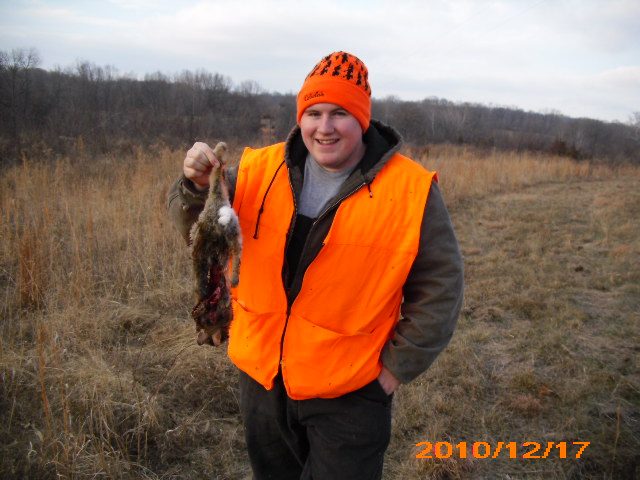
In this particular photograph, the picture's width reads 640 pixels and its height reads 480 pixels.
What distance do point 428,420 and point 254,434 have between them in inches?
75.1

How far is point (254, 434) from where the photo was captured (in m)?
2.03

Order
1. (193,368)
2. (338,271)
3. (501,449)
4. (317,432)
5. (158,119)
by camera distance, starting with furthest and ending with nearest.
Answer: (158,119) → (193,368) → (501,449) → (317,432) → (338,271)

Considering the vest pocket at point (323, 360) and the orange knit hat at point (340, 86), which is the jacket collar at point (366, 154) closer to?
the orange knit hat at point (340, 86)

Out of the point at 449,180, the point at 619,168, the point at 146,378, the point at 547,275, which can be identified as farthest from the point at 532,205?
the point at 619,168

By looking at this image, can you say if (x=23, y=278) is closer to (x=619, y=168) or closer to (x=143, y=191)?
(x=143, y=191)

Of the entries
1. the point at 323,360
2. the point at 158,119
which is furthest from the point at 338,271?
the point at 158,119

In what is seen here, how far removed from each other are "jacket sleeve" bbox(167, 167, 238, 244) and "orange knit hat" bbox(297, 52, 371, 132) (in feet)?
1.81

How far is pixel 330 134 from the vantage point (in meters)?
1.79

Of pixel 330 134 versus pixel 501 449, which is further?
pixel 501 449

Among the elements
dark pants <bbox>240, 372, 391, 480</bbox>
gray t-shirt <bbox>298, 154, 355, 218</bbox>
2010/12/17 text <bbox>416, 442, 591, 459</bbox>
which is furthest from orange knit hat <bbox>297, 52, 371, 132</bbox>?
2010/12/17 text <bbox>416, 442, 591, 459</bbox>

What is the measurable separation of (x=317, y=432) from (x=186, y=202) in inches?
45.6

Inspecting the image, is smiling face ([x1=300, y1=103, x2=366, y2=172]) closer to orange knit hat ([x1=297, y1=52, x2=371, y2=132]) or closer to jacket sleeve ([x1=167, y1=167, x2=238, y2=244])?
orange knit hat ([x1=297, y1=52, x2=371, y2=132])

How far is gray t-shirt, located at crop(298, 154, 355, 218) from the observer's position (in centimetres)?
188

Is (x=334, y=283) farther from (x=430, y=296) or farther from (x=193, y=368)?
(x=193, y=368)
